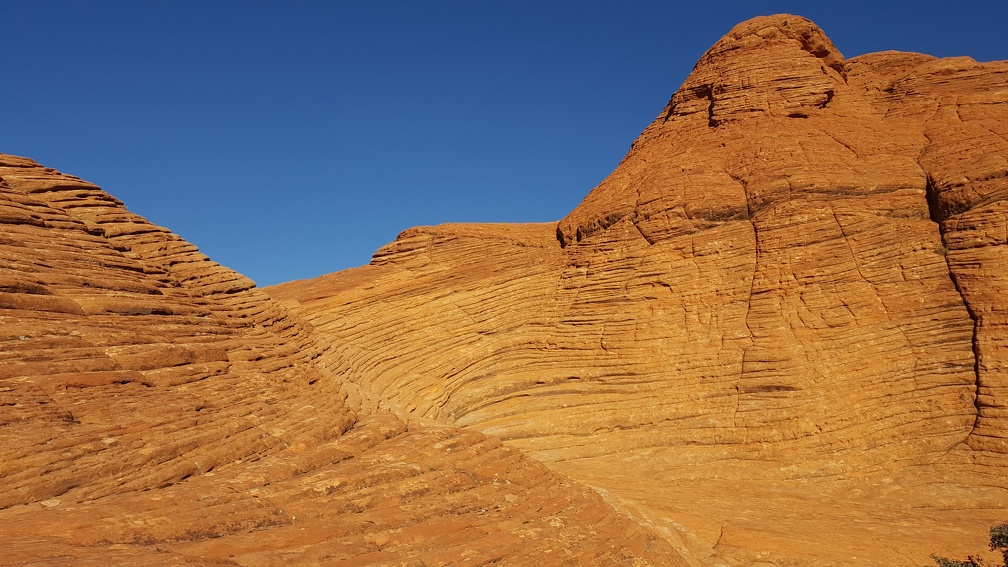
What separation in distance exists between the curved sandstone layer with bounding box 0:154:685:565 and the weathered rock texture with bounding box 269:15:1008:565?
3800 mm

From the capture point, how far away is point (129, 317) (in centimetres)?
1359

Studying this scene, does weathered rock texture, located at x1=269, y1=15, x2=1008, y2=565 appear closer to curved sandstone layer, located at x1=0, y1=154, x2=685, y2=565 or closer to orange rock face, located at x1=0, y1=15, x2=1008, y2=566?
orange rock face, located at x1=0, y1=15, x2=1008, y2=566

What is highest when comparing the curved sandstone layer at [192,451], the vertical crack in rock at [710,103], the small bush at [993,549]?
the vertical crack in rock at [710,103]

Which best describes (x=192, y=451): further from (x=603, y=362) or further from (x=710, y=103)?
(x=710, y=103)

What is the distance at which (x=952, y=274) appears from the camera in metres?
21.2

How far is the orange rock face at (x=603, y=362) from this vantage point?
9984 mm

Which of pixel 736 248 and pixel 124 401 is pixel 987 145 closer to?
pixel 736 248

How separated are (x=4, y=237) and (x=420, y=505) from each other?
29.6 feet

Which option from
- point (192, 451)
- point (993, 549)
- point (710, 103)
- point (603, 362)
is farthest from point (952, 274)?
point (192, 451)

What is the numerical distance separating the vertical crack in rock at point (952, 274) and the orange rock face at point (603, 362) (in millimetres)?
79

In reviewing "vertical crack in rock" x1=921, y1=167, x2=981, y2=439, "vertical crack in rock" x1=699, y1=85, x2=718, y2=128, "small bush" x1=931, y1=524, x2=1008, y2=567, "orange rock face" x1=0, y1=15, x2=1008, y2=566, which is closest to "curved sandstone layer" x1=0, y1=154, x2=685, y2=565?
"orange rock face" x1=0, y1=15, x2=1008, y2=566

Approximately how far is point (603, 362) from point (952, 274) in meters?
10.5

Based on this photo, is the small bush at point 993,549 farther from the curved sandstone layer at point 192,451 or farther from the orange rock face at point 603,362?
the curved sandstone layer at point 192,451

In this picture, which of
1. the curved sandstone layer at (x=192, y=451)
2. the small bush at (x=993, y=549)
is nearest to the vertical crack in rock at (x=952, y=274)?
the small bush at (x=993, y=549)
